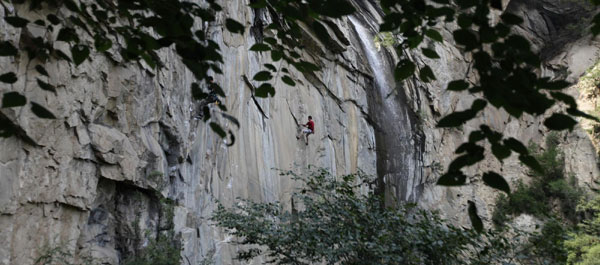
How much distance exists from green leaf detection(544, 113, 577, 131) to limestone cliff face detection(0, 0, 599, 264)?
81 cm

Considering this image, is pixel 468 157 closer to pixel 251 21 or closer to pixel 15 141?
pixel 15 141

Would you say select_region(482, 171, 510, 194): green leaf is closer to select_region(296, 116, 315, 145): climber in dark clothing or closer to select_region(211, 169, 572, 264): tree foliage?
select_region(211, 169, 572, 264): tree foliage

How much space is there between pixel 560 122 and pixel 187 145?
39.4 ft

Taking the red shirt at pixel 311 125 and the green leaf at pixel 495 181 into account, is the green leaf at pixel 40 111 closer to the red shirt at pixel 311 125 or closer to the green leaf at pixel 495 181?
the green leaf at pixel 495 181

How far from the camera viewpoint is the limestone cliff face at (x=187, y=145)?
970cm

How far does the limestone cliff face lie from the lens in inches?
382

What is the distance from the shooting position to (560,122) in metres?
2.71

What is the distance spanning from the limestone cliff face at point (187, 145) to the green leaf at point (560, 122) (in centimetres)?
81

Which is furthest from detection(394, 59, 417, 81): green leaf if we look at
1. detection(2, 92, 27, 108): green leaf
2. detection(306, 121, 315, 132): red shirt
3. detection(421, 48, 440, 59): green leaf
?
detection(306, 121, 315, 132): red shirt

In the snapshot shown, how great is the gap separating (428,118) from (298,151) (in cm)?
956

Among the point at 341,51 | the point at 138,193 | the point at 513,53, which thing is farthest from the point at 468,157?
the point at 341,51

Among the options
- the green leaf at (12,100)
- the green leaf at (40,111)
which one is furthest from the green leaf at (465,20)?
the green leaf at (12,100)

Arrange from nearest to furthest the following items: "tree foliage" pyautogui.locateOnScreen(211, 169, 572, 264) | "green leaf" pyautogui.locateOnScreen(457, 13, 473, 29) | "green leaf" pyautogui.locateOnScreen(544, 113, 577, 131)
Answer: "green leaf" pyautogui.locateOnScreen(544, 113, 577, 131), "green leaf" pyautogui.locateOnScreen(457, 13, 473, 29), "tree foliage" pyautogui.locateOnScreen(211, 169, 572, 264)

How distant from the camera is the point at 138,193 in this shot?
40.7 feet
